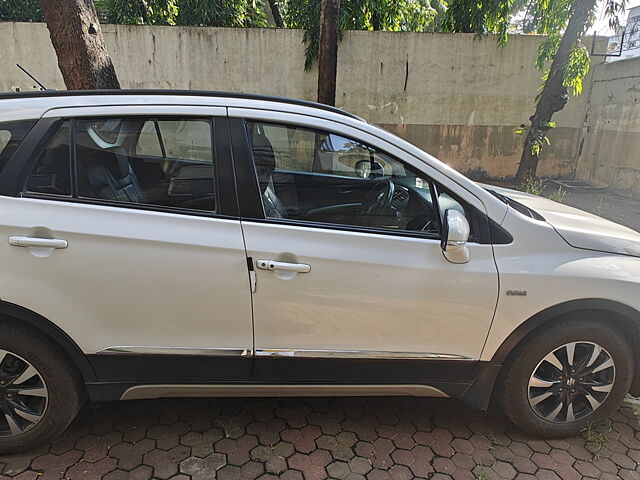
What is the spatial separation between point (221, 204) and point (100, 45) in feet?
12.4

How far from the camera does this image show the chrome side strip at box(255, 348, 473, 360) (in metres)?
2.12

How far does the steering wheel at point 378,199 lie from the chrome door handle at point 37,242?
144 centimetres

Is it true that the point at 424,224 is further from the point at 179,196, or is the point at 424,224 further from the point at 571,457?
the point at 571,457

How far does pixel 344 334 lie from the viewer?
2127 millimetres

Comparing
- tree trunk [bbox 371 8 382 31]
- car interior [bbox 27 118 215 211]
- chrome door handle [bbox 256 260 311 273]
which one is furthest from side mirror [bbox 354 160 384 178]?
tree trunk [bbox 371 8 382 31]

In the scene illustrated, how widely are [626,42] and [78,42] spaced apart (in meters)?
12.0

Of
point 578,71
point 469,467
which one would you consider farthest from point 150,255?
point 578,71

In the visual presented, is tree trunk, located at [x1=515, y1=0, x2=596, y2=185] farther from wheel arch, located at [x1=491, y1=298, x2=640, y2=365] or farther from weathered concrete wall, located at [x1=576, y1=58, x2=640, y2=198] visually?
wheel arch, located at [x1=491, y1=298, x2=640, y2=365]

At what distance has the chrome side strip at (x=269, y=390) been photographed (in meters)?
2.16

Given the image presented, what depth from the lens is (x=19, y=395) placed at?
2117 millimetres

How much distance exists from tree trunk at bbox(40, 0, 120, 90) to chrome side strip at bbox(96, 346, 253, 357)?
12.0 feet

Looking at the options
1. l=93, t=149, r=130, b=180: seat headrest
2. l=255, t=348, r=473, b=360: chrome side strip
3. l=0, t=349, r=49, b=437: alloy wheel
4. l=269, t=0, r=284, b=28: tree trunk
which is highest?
l=269, t=0, r=284, b=28: tree trunk

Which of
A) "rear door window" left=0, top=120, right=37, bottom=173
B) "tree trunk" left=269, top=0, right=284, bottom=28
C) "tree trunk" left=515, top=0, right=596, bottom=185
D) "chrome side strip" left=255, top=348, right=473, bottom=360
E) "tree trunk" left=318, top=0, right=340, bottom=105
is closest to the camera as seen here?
"rear door window" left=0, top=120, right=37, bottom=173

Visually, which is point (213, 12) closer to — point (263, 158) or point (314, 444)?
point (263, 158)
